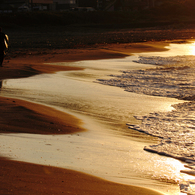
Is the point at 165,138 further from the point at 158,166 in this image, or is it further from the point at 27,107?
the point at 27,107

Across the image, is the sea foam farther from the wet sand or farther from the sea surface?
the wet sand

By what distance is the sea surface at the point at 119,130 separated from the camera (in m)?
4.51

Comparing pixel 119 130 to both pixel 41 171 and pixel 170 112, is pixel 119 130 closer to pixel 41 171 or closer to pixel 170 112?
pixel 170 112

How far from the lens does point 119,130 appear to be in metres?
6.65

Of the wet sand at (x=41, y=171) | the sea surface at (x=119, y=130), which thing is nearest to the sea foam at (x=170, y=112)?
the sea surface at (x=119, y=130)

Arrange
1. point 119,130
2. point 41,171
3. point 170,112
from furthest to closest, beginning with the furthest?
point 170,112
point 119,130
point 41,171

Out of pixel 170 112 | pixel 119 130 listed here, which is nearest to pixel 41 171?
pixel 119 130

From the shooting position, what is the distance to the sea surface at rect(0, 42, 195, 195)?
451 centimetres

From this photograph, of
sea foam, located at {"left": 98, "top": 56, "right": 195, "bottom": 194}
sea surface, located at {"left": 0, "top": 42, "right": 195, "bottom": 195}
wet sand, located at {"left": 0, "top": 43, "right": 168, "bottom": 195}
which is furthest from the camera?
sea foam, located at {"left": 98, "top": 56, "right": 195, "bottom": 194}

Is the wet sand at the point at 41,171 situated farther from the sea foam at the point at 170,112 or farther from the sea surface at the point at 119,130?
the sea foam at the point at 170,112

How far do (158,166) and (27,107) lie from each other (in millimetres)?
3782

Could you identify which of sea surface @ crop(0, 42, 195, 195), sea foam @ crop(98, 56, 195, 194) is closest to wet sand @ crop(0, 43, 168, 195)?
sea surface @ crop(0, 42, 195, 195)

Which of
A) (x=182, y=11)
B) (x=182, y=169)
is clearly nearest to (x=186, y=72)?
(x=182, y=169)

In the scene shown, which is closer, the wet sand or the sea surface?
the wet sand
